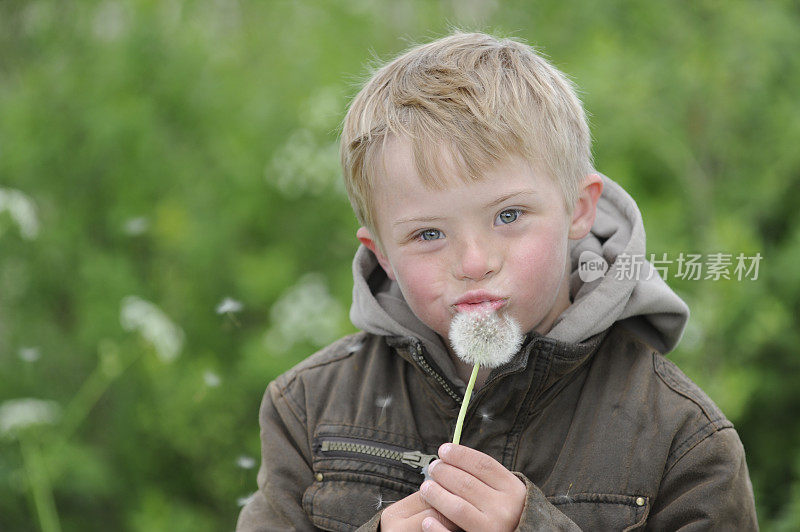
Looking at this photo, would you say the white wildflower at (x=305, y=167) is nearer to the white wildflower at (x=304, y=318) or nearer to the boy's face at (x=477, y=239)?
the white wildflower at (x=304, y=318)

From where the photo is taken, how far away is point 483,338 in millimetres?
1502

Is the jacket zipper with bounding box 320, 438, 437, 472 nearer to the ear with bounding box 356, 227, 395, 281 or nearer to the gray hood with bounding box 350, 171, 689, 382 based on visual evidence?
the gray hood with bounding box 350, 171, 689, 382

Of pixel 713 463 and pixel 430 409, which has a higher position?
pixel 430 409

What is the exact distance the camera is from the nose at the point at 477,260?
1486mm

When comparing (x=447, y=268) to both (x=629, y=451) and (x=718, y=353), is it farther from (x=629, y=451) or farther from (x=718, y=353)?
(x=718, y=353)

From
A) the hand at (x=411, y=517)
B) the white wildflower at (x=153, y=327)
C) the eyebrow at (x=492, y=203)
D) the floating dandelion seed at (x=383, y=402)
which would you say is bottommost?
the hand at (x=411, y=517)

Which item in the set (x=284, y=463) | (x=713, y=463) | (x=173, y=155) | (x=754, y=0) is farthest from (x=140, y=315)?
(x=754, y=0)

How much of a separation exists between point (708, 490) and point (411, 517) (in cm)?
51

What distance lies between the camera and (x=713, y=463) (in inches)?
61.1

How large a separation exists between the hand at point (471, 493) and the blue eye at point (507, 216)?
0.38 metres

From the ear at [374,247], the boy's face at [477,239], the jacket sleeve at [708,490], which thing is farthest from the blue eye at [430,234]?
the jacket sleeve at [708,490]

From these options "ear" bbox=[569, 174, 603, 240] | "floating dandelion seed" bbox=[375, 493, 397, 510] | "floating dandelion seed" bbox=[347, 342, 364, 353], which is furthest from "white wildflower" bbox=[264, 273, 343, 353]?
"ear" bbox=[569, 174, 603, 240]

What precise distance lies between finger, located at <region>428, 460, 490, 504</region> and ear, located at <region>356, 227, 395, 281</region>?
0.48 m

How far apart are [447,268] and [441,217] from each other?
0.09 m
